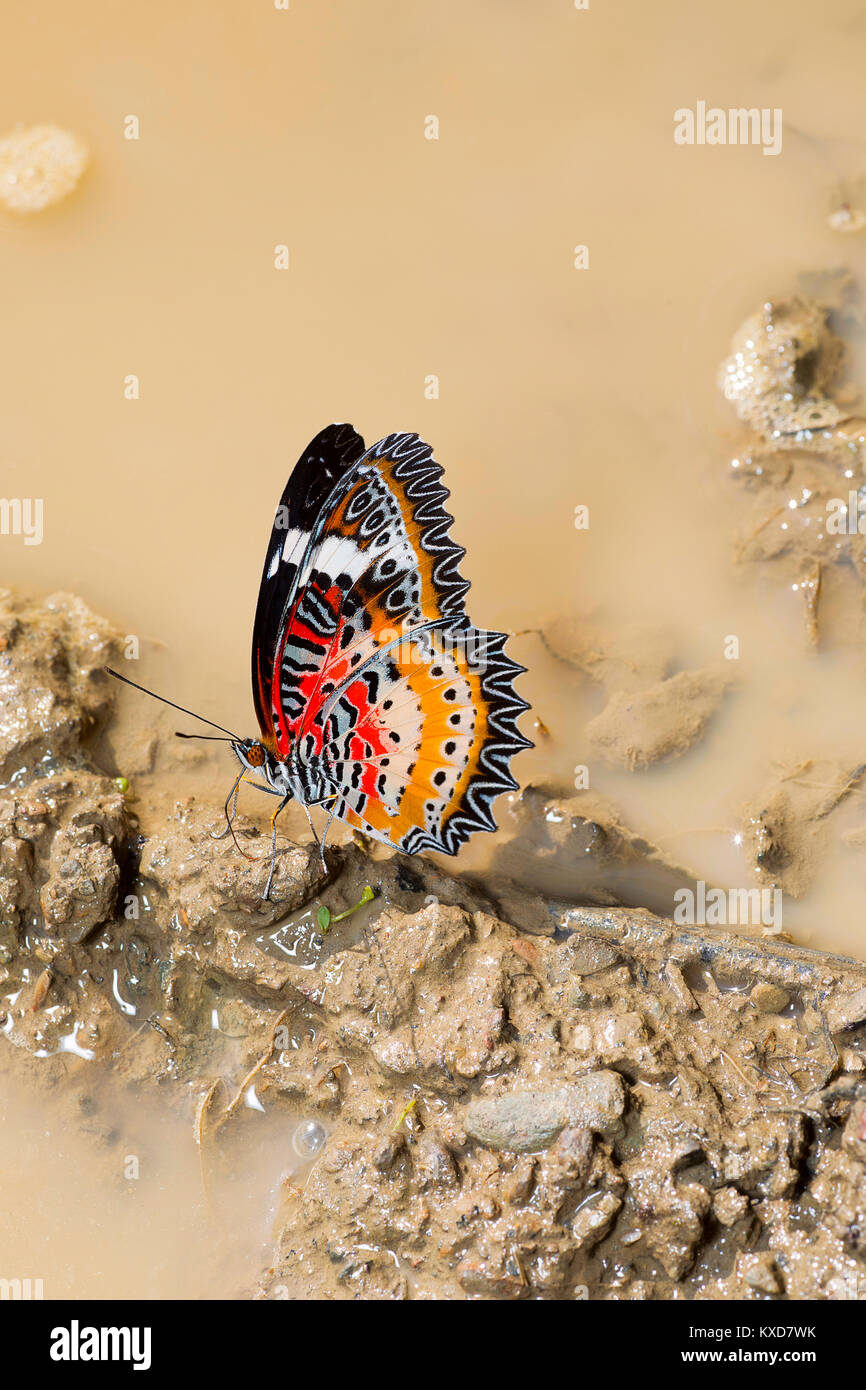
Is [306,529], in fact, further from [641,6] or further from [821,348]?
[641,6]

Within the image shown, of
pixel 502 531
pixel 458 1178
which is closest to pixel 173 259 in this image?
pixel 502 531

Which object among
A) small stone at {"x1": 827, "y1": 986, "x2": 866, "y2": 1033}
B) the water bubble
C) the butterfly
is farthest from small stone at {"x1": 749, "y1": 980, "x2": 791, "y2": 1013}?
the water bubble

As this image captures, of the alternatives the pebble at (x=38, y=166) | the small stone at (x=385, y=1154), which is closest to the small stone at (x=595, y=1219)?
the small stone at (x=385, y=1154)

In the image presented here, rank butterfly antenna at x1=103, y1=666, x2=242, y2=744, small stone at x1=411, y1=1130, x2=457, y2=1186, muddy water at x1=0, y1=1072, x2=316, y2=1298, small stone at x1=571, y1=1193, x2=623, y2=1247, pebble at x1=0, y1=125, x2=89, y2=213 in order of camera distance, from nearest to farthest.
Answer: small stone at x1=571, y1=1193, x2=623, y2=1247 → small stone at x1=411, y1=1130, x2=457, y2=1186 → muddy water at x1=0, y1=1072, x2=316, y2=1298 → butterfly antenna at x1=103, y1=666, x2=242, y2=744 → pebble at x1=0, y1=125, x2=89, y2=213

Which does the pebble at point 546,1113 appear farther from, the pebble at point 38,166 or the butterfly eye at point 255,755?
the pebble at point 38,166

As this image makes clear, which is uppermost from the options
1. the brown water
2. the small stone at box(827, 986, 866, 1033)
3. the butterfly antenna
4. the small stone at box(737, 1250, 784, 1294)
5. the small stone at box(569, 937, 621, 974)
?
the brown water

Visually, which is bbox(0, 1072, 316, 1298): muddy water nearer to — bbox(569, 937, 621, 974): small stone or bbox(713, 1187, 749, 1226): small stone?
bbox(569, 937, 621, 974): small stone
